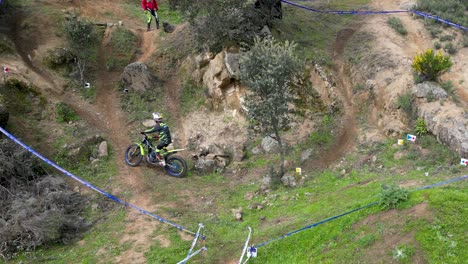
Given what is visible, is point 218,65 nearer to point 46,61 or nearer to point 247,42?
point 247,42

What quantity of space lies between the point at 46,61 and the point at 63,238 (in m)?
11.3

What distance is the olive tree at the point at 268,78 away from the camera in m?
12.8

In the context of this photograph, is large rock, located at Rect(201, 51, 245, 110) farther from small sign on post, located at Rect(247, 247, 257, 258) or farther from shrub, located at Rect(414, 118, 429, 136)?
small sign on post, located at Rect(247, 247, 257, 258)

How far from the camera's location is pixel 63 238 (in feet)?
36.1

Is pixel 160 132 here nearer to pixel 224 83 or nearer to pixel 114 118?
pixel 114 118

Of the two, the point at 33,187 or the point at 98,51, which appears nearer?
the point at 33,187

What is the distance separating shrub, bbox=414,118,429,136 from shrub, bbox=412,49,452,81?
2190mm

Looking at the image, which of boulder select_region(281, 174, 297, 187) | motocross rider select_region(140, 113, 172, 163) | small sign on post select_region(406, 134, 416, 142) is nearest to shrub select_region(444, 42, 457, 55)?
small sign on post select_region(406, 134, 416, 142)

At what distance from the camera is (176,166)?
1474cm

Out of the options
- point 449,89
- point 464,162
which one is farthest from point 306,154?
point 449,89

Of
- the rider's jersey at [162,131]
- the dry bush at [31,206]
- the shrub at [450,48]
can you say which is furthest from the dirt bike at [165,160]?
the shrub at [450,48]

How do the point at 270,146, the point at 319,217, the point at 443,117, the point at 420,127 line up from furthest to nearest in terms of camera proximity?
1. the point at 270,146
2. the point at 420,127
3. the point at 443,117
4. the point at 319,217

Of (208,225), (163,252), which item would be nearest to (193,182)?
(208,225)

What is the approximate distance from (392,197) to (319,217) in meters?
2.05
